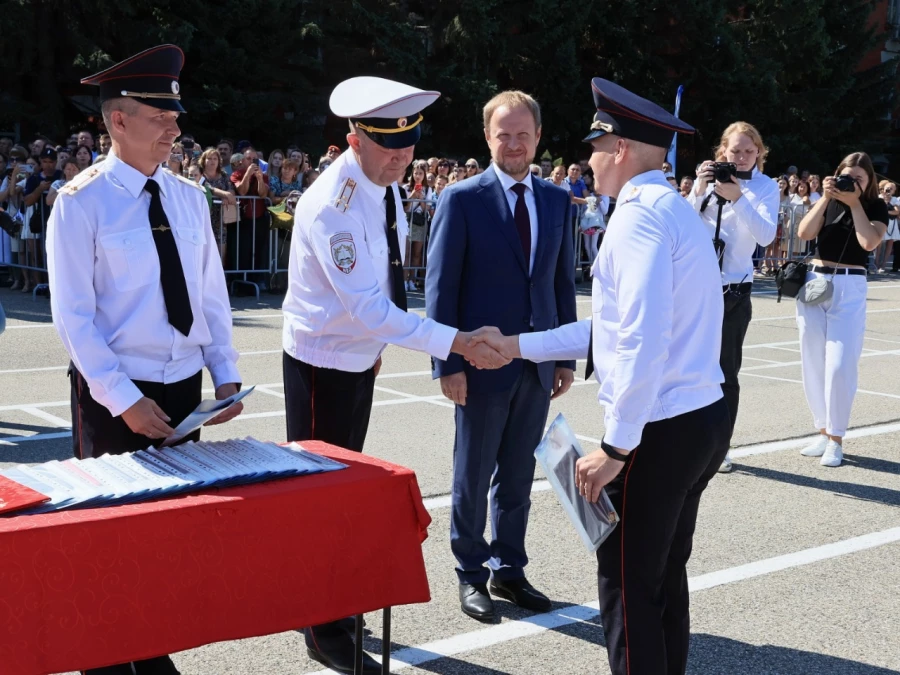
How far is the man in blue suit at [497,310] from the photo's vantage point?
4629 millimetres

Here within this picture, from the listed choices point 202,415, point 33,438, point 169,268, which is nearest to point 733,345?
point 169,268

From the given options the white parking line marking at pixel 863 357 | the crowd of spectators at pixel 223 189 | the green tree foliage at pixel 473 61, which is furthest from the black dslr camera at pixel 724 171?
the green tree foliage at pixel 473 61

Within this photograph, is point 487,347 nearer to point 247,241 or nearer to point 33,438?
point 33,438

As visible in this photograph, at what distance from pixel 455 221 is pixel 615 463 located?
5.62 feet

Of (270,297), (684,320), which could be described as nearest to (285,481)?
(684,320)

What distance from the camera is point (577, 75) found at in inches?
1212

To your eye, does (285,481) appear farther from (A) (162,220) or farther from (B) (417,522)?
(A) (162,220)

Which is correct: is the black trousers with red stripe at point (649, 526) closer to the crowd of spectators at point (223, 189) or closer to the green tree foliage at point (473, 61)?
the crowd of spectators at point (223, 189)

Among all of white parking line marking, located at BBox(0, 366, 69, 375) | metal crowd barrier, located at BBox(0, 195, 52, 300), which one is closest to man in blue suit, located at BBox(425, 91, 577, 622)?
white parking line marking, located at BBox(0, 366, 69, 375)

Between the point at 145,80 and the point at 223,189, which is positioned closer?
the point at 145,80

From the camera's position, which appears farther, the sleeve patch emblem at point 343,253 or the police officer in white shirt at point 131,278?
the sleeve patch emblem at point 343,253

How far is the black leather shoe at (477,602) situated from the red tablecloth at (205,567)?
3.88ft

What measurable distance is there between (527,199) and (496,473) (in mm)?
1229

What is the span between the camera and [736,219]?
21.1 ft
